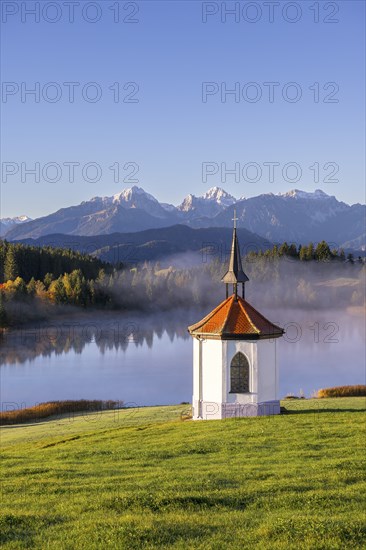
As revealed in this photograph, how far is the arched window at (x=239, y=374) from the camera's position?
3198 centimetres

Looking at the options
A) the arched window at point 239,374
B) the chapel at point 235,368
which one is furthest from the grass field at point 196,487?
the arched window at point 239,374

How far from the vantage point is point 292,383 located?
6525 centimetres

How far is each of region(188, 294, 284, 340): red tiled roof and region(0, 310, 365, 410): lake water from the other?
24.1 m

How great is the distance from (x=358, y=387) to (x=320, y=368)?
2818 centimetres

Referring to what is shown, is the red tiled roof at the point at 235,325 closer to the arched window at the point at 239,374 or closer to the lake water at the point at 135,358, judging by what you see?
the arched window at the point at 239,374

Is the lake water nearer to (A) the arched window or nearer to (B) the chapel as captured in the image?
(B) the chapel

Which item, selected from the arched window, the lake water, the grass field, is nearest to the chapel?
the arched window

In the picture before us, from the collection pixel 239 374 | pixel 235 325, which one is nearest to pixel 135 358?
pixel 239 374

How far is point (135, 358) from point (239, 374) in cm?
5864

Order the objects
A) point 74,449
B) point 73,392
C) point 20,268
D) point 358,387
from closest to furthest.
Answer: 1. point 74,449
2. point 358,387
3. point 73,392
4. point 20,268

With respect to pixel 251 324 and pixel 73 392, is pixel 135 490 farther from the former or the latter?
pixel 73 392

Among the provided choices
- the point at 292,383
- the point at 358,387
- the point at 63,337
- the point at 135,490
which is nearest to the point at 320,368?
the point at 292,383

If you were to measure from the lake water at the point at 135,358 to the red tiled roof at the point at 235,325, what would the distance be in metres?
24.1

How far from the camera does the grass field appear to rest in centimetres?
1223
